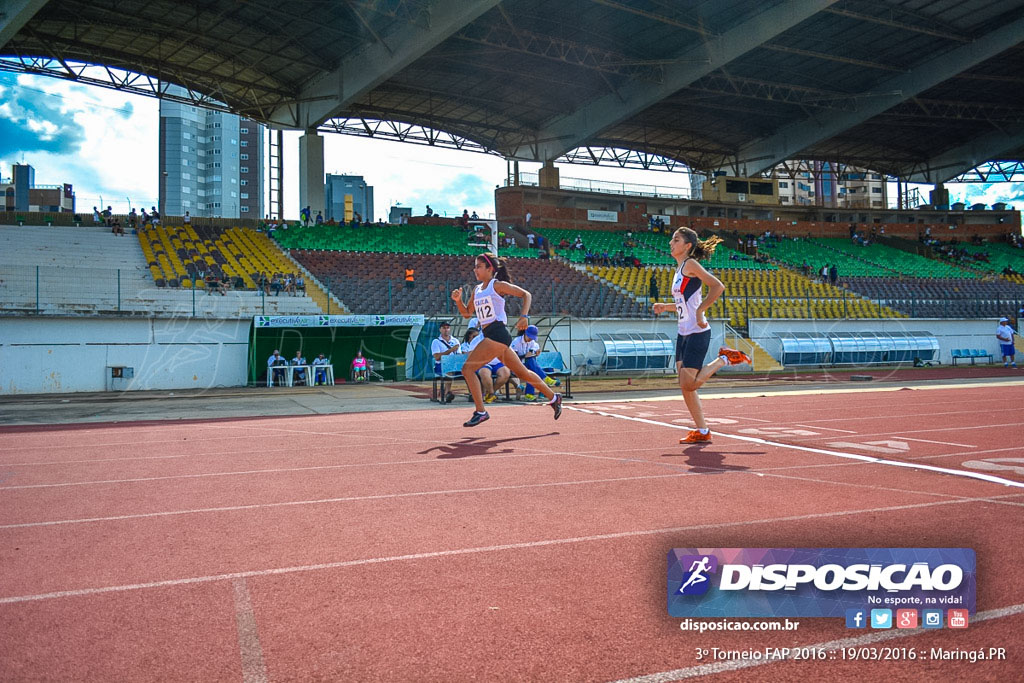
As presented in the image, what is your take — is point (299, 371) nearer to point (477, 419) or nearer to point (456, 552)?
point (477, 419)

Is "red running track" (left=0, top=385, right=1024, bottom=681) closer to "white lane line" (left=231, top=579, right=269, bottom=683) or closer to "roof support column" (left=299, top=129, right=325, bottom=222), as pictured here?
"white lane line" (left=231, top=579, right=269, bottom=683)

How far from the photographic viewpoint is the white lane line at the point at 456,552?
3.41m

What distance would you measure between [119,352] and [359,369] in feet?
23.1

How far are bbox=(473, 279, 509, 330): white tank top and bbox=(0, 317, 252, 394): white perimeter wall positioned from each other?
52.3 feet

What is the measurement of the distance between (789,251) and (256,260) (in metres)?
35.3

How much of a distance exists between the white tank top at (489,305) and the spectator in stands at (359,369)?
14949 mm

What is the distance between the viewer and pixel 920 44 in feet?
127

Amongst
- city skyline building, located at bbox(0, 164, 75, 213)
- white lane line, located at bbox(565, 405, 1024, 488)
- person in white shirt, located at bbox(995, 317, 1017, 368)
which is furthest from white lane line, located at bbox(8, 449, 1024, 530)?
city skyline building, located at bbox(0, 164, 75, 213)

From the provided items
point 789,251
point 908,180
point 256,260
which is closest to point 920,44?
point 789,251

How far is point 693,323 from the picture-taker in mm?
8039

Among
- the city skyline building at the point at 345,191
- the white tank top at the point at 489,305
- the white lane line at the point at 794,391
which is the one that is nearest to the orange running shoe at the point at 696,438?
the white tank top at the point at 489,305

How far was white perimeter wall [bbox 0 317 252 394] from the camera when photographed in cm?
2089

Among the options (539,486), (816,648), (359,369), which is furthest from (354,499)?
(359,369)

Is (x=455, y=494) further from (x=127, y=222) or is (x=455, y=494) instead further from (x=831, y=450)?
(x=127, y=222)
